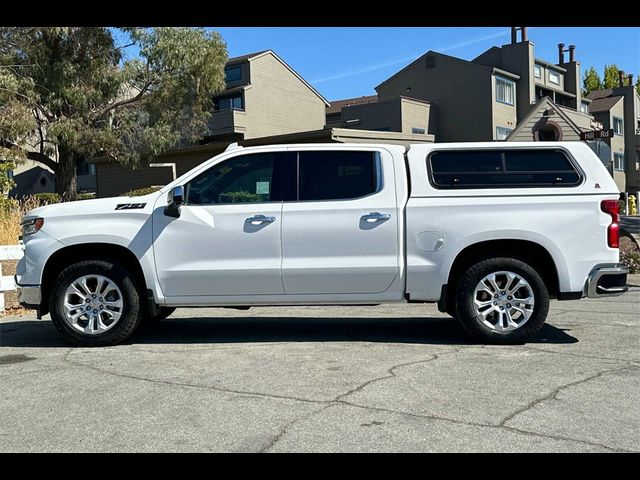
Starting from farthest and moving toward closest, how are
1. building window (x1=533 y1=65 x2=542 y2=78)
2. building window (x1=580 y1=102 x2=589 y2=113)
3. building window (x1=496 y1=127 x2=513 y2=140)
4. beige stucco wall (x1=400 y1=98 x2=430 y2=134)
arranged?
building window (x1=580 y1=102 x2=589 y2=113), building window (x1=533 y1=65 x2=542 y2=78), building window (x1=496 y1=127 x2=513 y2=140), beige stucco wall (x1=400 y1=98 x2=430 y2=134)

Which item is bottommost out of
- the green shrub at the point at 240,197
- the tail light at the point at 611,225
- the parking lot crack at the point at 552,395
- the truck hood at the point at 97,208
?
the parking lot crack at the point at 552,395

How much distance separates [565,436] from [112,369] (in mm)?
3722

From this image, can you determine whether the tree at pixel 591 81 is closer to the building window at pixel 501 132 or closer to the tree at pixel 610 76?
the tree at pixel 610 76

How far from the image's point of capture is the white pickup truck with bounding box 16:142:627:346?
646cm

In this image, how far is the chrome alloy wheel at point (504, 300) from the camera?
646 centimetres

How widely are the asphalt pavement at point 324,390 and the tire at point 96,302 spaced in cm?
19

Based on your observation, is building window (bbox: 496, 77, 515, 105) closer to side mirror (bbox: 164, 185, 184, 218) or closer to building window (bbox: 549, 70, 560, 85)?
building window (bbox: 549, 70, 560, 85)

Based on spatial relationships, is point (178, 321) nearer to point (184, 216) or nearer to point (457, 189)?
point (184, 216)

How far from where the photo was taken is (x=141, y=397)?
194 inches

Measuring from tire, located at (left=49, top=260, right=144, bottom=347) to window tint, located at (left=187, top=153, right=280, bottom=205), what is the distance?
1067mm

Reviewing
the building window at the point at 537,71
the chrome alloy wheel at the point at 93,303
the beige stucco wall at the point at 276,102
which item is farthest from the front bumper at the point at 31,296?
the building window at the point at 537,71

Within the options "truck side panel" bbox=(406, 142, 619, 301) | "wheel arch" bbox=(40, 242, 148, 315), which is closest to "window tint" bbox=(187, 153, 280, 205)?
"wheel arch" bbox=(40, 242, 148, 315)

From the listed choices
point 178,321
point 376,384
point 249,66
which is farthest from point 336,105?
point 376,384

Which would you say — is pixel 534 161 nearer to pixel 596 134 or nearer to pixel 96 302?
pixel 96 302
